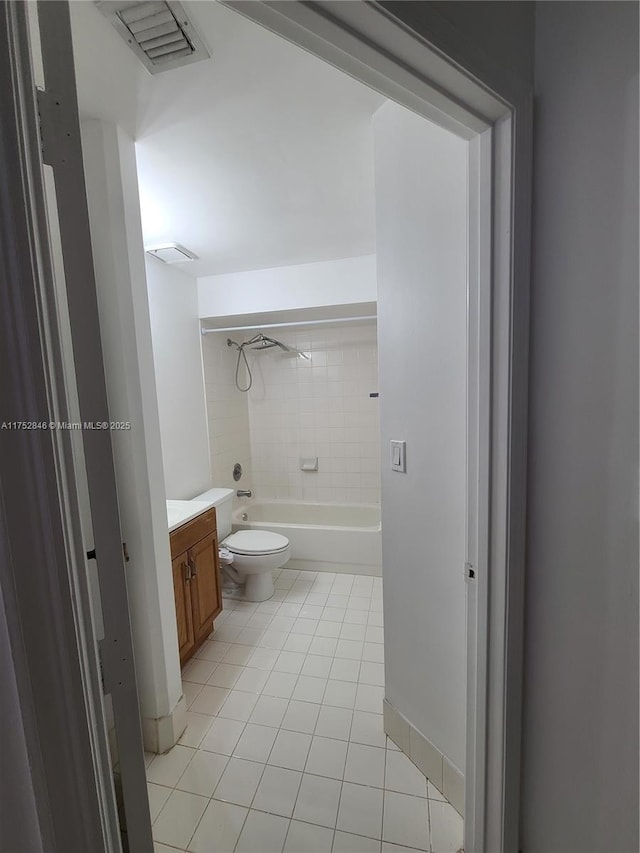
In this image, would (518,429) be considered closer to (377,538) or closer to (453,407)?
(453,407)

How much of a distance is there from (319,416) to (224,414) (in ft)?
3.07

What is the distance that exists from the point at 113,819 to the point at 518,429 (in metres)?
1.11

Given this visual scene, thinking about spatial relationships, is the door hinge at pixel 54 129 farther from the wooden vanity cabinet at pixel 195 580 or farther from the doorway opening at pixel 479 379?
the wooden vanity cabinet at pixel 195 580

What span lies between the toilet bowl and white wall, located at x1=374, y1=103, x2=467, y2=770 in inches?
46.7

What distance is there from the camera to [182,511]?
2.04m

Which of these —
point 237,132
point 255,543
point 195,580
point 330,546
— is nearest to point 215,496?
point 255,543

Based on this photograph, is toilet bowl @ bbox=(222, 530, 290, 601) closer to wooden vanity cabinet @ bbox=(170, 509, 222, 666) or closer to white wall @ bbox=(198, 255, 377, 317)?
wooden vanity cabinet @ bbox=(170, 509, 222, 666)

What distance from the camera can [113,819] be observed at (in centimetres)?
64

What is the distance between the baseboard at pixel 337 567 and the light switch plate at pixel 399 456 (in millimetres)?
1829

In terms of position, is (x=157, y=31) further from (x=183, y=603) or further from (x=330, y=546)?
(x=330, y=546)

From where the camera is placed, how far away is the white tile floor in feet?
3.90

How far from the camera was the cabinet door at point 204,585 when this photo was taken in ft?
6.42

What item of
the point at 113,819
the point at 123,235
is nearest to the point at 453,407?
the point at 113,819

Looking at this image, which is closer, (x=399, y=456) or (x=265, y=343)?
(x=399, y=456)
